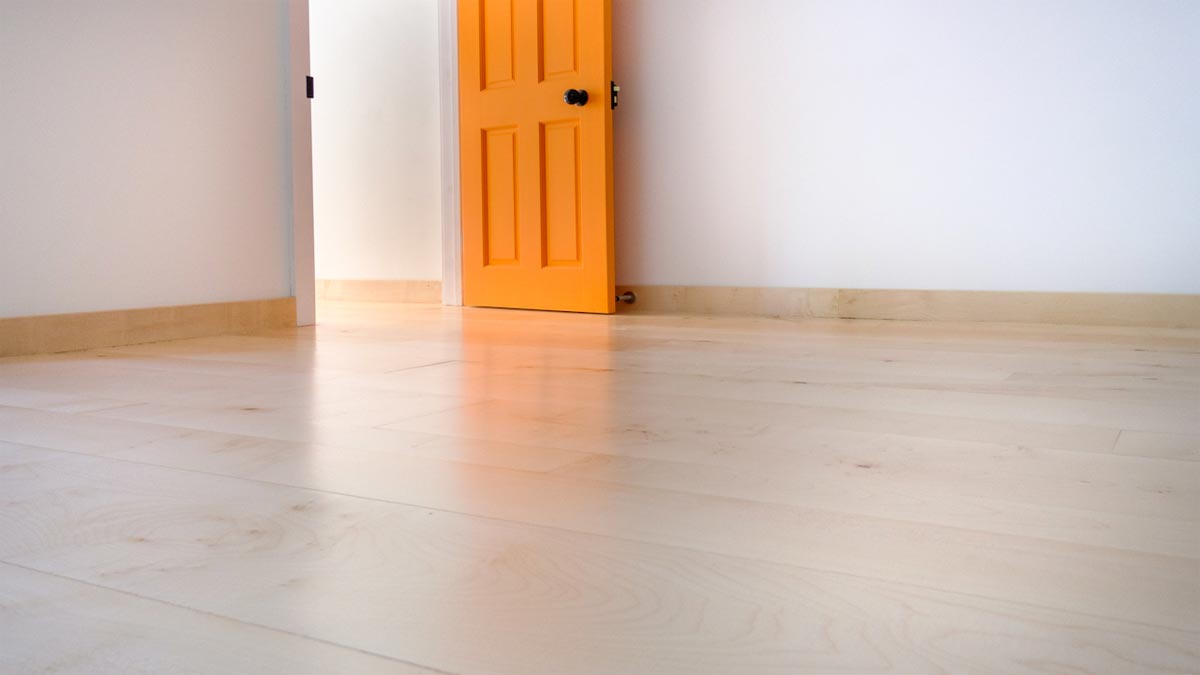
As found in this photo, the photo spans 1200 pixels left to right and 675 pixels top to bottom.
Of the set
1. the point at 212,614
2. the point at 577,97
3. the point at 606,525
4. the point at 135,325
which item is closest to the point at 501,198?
the point at 577,97

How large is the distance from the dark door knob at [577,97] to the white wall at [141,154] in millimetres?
1066

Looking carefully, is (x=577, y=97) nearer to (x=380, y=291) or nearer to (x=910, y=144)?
(x=910, y=144)

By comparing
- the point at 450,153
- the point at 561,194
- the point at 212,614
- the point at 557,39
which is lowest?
the point at 212,614

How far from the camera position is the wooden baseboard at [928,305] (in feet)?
9.84

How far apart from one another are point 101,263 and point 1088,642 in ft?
8.82

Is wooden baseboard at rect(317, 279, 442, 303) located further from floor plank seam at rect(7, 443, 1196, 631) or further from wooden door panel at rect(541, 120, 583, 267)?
floor plank seam at rect(7, 443, 1196, 631)

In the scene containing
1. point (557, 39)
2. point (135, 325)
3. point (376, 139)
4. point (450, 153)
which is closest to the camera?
point (135, 325)

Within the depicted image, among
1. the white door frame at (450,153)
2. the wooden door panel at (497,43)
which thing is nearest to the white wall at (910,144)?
the wooden door panel at (497,43)

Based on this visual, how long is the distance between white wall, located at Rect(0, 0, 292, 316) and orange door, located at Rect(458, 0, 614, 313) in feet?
3.39

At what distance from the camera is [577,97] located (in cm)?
376

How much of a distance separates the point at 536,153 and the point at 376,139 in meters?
1.14

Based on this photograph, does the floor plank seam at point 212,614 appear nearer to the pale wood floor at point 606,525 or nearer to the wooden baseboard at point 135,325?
the pale wood floor at point 606,525

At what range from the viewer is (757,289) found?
12.1ft

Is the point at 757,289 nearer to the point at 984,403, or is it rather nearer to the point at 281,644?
the point at 984,403
